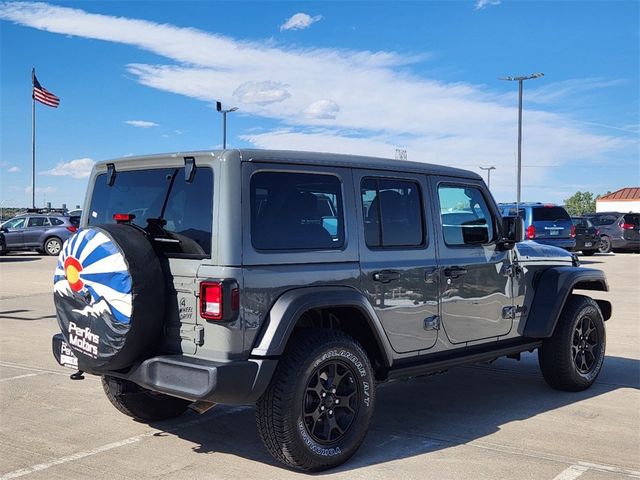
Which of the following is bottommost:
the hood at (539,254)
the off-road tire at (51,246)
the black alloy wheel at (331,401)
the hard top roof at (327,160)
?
the black alloy wheel at (331,401)

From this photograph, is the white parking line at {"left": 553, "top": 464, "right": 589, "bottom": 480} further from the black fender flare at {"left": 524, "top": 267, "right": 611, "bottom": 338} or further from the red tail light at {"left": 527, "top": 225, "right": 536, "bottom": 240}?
the red tail light at {"left": 527, "top": 225, "right": 536, "bottom": 240}

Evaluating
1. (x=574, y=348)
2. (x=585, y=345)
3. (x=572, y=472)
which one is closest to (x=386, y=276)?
(x=572, y=472)

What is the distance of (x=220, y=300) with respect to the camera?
3.96 m

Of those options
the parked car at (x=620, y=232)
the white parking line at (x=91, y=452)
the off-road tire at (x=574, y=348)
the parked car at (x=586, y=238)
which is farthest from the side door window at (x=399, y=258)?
the parked car at (x=620, y=232)

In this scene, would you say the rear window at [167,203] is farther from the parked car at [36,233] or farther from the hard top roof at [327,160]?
the parked car at [36,233]

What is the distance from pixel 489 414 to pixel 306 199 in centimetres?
239

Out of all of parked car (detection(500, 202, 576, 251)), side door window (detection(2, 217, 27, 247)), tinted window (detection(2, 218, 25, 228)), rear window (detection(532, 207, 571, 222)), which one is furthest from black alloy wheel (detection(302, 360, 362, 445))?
tinted window (detection(2, 218, 25, 228))

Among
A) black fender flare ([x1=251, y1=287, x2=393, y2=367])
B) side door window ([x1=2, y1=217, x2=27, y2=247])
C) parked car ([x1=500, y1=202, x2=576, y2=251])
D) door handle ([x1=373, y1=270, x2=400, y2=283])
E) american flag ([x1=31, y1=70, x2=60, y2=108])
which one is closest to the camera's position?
black fender flare ([x1=251, y1=287, x2=393, y2=367])

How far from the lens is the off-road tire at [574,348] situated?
617 cm

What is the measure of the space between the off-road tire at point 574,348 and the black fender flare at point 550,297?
0.14 m

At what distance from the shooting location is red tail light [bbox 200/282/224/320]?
3.97m

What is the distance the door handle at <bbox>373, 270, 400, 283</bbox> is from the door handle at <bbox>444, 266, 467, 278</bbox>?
532 mm

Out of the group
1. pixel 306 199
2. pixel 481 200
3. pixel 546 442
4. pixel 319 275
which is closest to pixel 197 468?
pixel 319 275

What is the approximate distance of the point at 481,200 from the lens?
587 cm
